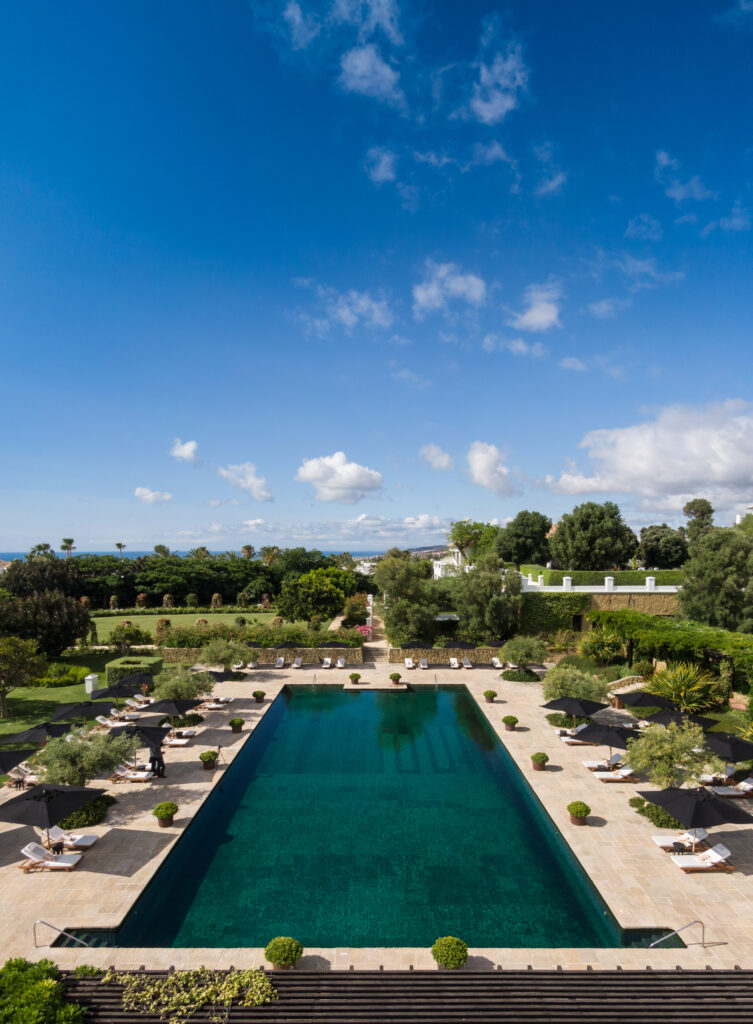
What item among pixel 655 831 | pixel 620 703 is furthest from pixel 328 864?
pixel 620 703

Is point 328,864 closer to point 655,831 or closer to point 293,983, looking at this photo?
point 293,983

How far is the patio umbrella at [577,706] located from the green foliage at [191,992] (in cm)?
1318

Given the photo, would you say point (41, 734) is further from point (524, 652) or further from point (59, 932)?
point (524, 652)

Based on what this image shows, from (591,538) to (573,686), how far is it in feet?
78.2

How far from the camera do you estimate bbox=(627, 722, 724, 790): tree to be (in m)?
13.8

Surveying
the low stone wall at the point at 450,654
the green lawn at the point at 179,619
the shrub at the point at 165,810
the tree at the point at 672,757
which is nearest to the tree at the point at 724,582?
the low stone wall at the point at 450,654

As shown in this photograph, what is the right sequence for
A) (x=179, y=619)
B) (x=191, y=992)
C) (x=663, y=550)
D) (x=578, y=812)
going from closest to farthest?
(x=191, y=992) → (x=578, y=812) → (x=179, y=619) → (x=663, y=550)

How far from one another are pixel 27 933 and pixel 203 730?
1108 centimetres

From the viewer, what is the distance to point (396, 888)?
1184 cm

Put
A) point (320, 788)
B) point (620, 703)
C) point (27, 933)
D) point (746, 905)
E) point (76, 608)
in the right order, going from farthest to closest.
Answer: point (76, 608), point (620, 703), point (320, 788), point (746, 905), point (27, 933)

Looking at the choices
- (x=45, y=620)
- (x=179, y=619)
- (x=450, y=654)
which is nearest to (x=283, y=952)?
(x=450, y=654)

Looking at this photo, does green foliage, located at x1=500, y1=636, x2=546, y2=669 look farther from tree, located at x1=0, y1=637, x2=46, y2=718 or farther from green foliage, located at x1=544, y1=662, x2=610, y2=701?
tree, located at x1=0, y1=637, x2=46, y2=718

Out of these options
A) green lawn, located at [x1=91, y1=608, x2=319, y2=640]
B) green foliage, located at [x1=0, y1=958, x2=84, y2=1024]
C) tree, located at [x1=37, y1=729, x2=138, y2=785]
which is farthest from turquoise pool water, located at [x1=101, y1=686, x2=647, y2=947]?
green lawn, located at [x1=91, y1=608, x2=319, y2=640]

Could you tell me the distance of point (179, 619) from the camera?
159 feet
